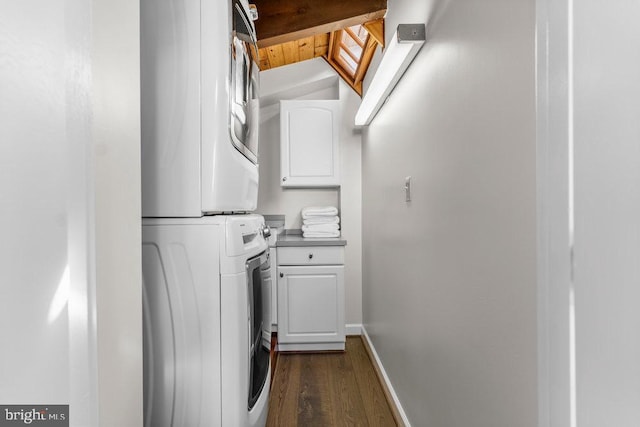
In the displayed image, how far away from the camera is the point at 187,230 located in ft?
3.70

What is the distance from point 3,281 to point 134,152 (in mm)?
322

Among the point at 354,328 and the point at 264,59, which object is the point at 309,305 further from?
the point at 264,59

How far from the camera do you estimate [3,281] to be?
0.53 m

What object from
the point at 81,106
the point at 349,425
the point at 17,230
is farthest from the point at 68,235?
the point at 349,425

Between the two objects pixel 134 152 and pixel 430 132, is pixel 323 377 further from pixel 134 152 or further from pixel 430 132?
pixel 134 152

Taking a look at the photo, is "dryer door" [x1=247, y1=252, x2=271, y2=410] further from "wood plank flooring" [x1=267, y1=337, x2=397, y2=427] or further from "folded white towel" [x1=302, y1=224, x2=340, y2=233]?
"folded white towel" [x1=302, y1=224, x2=340, y2=233]

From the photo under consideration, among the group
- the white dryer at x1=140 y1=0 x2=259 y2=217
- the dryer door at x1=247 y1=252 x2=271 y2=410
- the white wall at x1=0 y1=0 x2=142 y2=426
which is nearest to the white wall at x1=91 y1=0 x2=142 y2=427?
the white wall at x1=0 y1=0 x2=142 y2=426

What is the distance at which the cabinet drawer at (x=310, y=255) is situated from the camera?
2.96 m

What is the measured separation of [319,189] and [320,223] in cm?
41

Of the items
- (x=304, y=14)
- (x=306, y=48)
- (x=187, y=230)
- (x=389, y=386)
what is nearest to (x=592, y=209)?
(x=187, y=230)

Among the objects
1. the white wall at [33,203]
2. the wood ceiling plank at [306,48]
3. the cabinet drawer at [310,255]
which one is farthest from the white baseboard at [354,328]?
the white wall at [33,203]

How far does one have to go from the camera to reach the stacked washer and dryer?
1.12m

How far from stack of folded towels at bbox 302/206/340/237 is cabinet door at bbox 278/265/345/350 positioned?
39cm

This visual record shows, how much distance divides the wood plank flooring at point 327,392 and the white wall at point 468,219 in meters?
0.28
